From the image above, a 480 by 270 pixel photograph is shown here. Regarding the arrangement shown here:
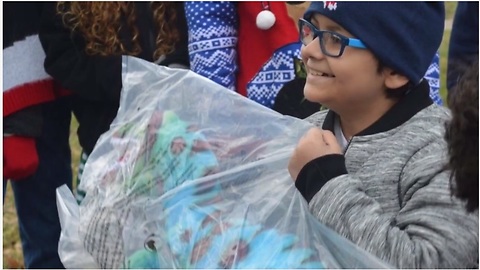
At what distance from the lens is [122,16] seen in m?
2.55

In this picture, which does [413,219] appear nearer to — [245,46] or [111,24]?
[245,46]

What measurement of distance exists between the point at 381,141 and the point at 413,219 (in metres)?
0.18

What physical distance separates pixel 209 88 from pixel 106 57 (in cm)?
92

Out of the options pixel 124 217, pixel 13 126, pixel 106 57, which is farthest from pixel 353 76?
pixel 13 126

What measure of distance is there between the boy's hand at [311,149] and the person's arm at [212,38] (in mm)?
863

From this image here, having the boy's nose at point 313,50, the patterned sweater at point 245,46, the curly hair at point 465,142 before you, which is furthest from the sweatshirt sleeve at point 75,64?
the curly hair at point 465,142

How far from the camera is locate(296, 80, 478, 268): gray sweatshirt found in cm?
139

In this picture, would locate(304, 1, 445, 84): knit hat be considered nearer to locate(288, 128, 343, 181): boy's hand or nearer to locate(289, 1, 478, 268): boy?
locate(289, 1, 478, 268): boy

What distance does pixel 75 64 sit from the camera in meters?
2.55

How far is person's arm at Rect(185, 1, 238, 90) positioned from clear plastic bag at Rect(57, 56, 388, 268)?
2.00ft

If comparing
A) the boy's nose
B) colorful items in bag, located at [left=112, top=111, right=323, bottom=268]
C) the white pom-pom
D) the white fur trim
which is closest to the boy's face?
the boy's nose

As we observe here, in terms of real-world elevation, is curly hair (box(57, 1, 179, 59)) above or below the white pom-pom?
below

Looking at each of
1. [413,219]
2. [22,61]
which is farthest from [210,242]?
[22,61]

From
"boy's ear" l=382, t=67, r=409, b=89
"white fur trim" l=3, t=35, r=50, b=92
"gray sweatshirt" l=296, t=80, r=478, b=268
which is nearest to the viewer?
"gray sweatshirt" l=296, t=80, r=478, b=268
